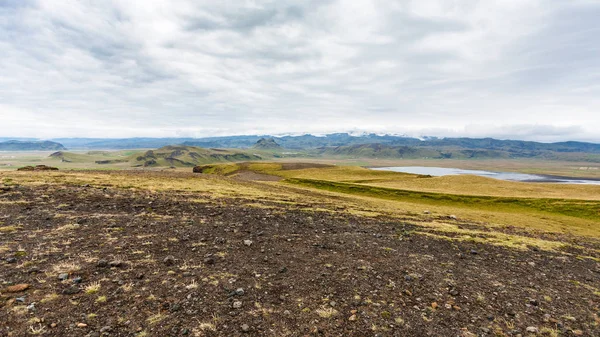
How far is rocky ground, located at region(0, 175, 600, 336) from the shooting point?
9.05m

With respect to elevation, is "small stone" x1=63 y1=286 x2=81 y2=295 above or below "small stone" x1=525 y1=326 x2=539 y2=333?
above

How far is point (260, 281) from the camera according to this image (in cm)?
1209

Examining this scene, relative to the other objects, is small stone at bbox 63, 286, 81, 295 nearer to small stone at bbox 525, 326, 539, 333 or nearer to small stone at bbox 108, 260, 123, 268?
small stone at bbox 108, 260, 123, 268

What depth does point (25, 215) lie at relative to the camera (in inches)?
757

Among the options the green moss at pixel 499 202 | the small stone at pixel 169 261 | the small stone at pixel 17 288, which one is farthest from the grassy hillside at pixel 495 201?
the small stone at pixel 17 288

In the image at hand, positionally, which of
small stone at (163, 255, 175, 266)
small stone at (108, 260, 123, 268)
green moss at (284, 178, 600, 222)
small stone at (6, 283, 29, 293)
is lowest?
green moss at (284, 178, 600, 222)

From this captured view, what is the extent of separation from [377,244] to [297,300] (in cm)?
1046

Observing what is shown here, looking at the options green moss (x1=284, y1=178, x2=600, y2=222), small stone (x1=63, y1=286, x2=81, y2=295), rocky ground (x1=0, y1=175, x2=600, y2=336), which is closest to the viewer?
rocky ground (x1=0, y1=175, x2=600, y2=336)

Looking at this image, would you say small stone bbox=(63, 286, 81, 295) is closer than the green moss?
Yes

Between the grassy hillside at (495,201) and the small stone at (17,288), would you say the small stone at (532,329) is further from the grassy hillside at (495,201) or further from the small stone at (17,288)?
the grassy hillside at (495,201)

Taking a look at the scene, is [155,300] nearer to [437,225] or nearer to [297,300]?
[297,300]

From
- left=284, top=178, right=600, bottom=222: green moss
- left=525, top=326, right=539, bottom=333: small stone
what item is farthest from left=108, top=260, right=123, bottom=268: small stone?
left=284, top=178, right=600, bottom=222: green moss

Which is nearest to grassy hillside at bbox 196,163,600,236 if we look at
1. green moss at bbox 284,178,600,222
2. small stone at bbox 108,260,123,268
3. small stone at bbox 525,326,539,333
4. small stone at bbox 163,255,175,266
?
green moss at bbox 284,178,600,222

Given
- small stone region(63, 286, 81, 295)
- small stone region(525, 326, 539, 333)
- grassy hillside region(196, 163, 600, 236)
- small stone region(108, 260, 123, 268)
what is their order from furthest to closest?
1. grassy hillside region(196, 163, 600, 236)
2. small stone region(108, 260, 123, 268)
3. small stone region(525, 326, 539, 333)
4. small stone region(63, 286, 81, 295)
